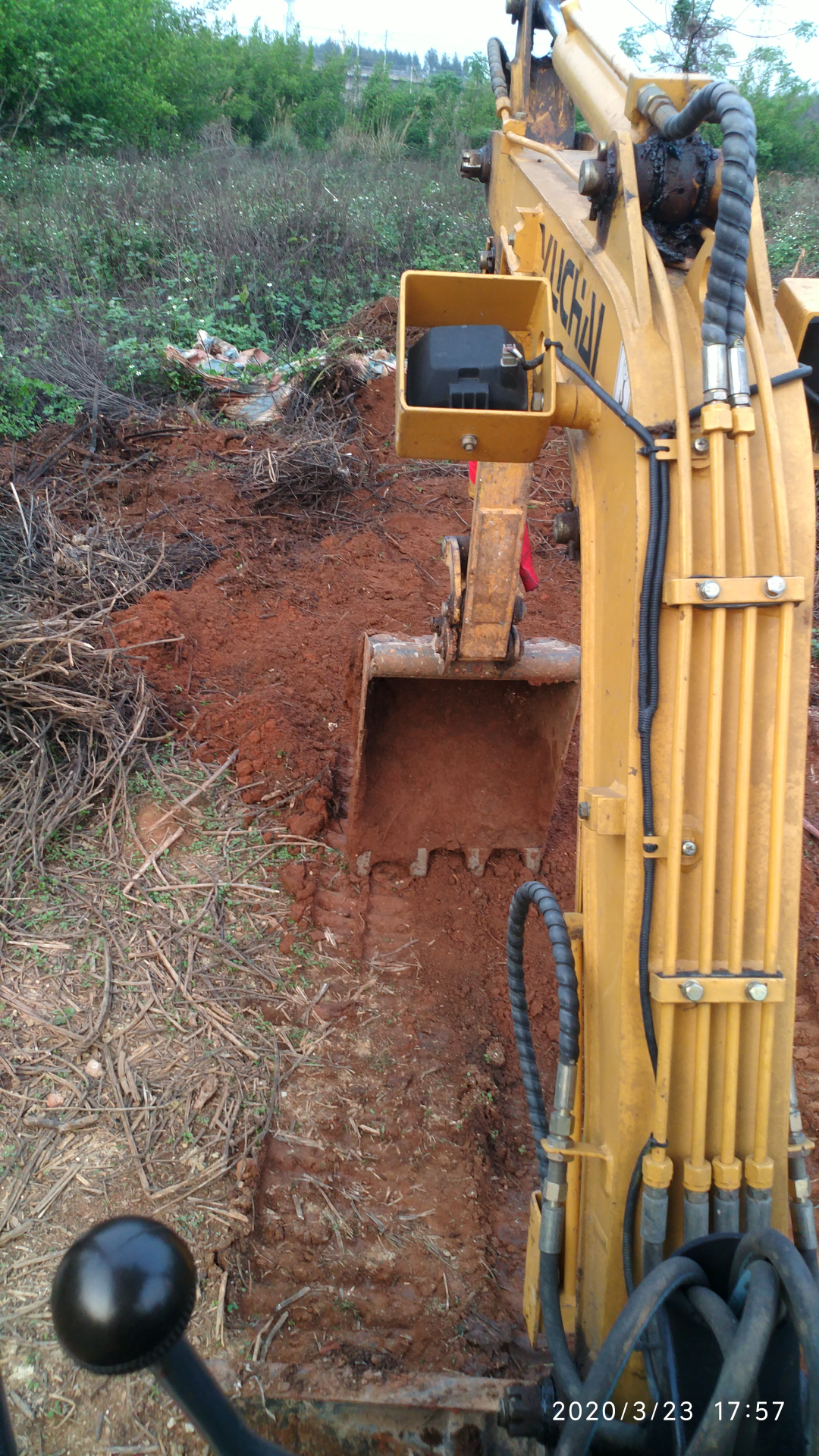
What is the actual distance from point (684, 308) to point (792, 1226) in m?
1.85

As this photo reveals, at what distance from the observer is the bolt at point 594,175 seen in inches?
68.2

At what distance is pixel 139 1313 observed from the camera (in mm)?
701

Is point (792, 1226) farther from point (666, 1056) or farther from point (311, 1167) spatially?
point (311, 1167)

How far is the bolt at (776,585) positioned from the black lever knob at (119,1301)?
4.21ft

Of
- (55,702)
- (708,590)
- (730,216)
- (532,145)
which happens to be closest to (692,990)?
(708,590)

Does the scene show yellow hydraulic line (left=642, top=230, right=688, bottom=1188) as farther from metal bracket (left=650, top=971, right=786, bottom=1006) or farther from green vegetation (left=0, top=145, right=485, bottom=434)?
green vegetation (left=0, top=145, right=485, bottom=434)

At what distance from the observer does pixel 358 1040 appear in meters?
3.22

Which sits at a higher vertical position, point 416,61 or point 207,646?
point 416,61

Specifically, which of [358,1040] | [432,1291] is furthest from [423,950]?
[432,1291]

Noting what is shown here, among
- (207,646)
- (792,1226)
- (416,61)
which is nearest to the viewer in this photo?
(792,1226)

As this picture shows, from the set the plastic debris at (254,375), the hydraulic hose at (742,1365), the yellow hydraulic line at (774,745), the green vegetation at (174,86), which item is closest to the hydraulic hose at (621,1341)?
the hydraulic hose at (742,1365)

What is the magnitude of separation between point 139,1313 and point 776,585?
1336 millimetres

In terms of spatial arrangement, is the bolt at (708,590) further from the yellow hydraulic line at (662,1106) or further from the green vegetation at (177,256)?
the green vegetation at (177,256)

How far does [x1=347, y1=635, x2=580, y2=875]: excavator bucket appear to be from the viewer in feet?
13.0
